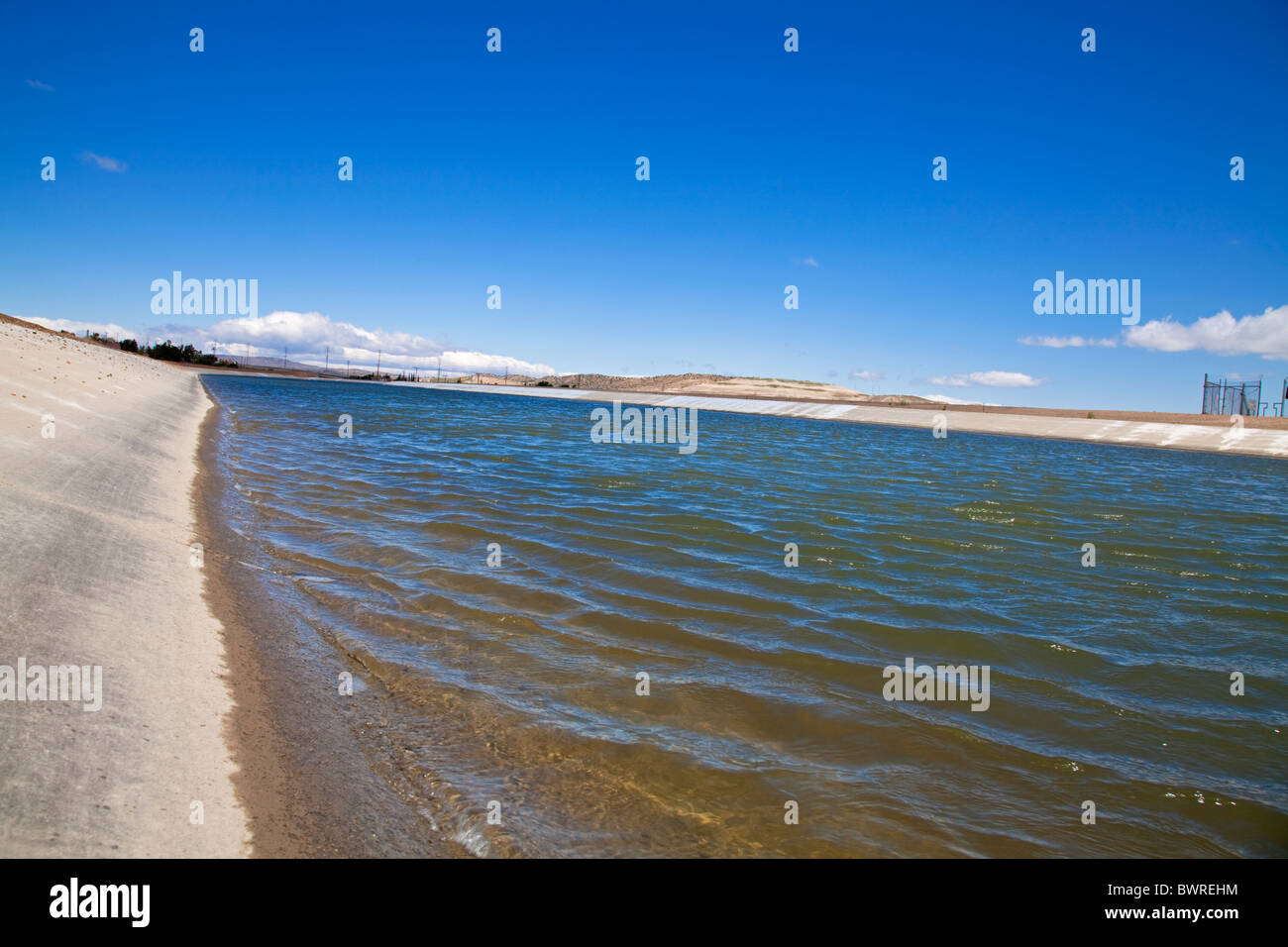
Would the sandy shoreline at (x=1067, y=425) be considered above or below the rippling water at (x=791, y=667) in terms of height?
above

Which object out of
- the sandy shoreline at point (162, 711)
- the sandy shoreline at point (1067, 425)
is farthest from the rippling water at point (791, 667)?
the sandy shoreline at point (1067, 425)

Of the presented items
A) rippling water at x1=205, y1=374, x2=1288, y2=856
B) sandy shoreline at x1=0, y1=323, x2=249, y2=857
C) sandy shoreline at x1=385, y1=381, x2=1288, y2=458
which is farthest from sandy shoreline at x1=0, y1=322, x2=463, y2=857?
sandy shoreline at x1=385, y1=381, x2=1288, y2=458

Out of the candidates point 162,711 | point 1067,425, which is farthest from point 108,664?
point 1067,425

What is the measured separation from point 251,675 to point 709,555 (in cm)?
661

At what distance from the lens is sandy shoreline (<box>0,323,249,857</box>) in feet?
10.2

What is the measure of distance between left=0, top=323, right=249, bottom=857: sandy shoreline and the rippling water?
42.3 inches

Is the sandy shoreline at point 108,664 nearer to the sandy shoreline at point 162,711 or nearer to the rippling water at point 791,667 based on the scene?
the sandy shoreline at point 162,711

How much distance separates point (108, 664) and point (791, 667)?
5241 millimetres

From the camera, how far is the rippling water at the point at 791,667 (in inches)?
165

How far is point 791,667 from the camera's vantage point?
6.43 meters

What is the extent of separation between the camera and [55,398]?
14.4 m

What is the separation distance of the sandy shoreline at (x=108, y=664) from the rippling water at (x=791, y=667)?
3.52 ft
